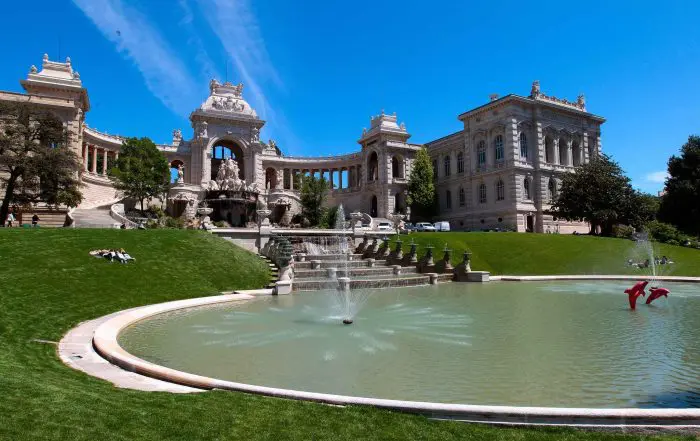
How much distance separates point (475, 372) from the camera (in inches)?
333

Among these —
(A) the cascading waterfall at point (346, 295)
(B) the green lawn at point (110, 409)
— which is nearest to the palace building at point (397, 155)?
(A) the cascading waterfall at point (346, 295)

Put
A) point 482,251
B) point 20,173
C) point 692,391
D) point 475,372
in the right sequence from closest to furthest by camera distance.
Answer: point 692,391 < point 475,372 < point 20,173 < point 482,251

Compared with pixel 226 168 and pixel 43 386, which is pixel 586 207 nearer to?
pixel 226 168

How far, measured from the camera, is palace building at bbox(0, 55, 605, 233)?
55.9 metres

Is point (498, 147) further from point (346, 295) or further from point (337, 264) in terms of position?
point (346, 295)

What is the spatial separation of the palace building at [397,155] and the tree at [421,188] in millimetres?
2241

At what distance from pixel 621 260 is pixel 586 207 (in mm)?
13766

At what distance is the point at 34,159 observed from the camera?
32.8m

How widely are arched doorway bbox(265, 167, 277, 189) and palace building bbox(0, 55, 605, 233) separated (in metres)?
1.33

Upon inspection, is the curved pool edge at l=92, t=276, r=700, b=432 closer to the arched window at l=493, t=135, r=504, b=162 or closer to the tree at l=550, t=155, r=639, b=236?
the tree at l=550, t=155, r=639, b=236

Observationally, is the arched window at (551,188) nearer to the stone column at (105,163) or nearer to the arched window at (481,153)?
the arched window at (481,153)

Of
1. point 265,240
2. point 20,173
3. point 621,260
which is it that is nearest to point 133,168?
point 20,173

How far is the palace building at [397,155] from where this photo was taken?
55881 mm

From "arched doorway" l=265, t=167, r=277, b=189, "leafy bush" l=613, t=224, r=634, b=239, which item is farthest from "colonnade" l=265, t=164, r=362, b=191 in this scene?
"leafy bush" l=613, t=224, r=634, b=239
